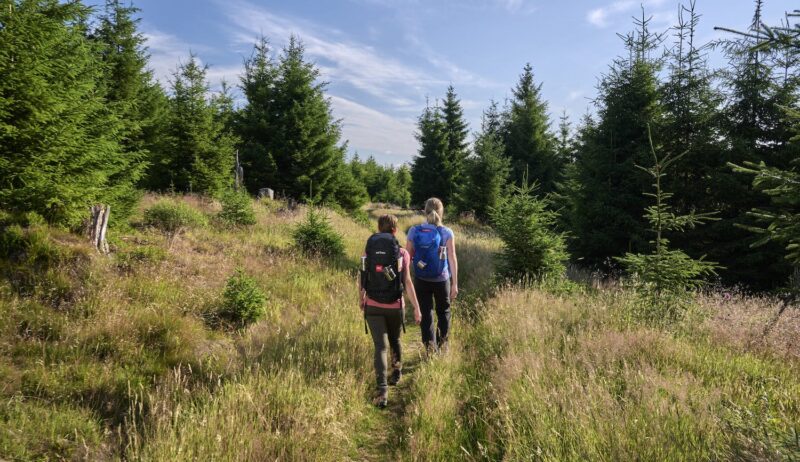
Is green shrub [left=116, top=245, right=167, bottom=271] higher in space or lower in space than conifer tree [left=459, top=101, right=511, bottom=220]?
lower

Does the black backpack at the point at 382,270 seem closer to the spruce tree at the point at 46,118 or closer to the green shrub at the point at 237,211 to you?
the spruce tree at the point at 46,118

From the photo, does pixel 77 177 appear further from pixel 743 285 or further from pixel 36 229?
pixel 743 285

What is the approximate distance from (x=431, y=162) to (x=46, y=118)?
89.2 feet

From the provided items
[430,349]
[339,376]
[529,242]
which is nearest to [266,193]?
[529,242]

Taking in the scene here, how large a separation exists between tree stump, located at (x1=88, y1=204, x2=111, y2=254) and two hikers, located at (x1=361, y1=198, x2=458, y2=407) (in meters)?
6.14

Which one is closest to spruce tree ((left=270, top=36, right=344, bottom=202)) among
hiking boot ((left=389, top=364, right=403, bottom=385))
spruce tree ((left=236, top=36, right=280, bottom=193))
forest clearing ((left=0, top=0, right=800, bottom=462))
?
spruce tree ((left=236, top=36, right=280, bottom=193))

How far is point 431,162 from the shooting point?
105ft

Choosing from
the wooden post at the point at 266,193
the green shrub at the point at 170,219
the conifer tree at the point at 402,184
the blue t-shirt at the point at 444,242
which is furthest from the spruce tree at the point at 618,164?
the conifer tree at the point at 402,184

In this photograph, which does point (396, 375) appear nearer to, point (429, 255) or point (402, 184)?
point (429, 255)

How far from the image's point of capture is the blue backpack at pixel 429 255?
5.66m

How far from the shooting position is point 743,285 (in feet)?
→ 32.1

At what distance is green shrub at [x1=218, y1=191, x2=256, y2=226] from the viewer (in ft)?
41.2

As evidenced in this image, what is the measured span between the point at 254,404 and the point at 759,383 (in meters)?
5.36

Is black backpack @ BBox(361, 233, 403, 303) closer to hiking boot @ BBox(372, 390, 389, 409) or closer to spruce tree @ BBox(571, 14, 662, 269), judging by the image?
hiking boot @ BBox(372, 390, 389, 409)
